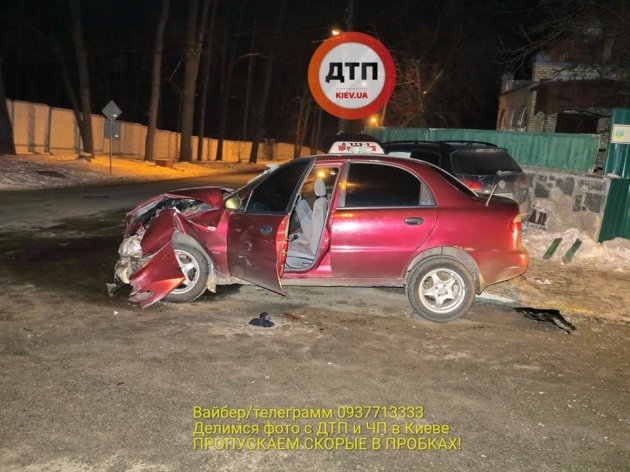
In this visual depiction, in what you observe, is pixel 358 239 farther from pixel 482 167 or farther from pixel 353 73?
pixel 482 167

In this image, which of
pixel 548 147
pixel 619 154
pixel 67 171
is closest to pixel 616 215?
pixel 619 154

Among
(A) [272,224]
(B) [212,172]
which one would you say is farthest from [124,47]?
(A) [272,224]

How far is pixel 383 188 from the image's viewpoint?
5.67 m

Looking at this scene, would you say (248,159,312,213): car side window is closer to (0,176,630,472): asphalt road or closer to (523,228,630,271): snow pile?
(0,176,630,472): asphalt road

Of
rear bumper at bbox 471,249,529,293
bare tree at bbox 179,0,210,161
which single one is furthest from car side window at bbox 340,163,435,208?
bare tree at bbox 179,0,210,161

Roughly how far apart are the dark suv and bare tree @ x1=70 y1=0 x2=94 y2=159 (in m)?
22.1

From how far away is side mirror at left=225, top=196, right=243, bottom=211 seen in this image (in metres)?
5.75

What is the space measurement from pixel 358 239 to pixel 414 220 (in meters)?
0.60

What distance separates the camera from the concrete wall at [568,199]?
29.9ft

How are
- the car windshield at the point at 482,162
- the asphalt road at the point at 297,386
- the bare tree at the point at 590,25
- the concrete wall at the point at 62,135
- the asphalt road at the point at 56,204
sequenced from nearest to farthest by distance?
the asphalt road at the point at 297,386 < the car windshield at the point at 482,162 < the asphalt road at the point at 56,204 < the bare tree at the point at 590,25 < the concrete wall at the point at 62,135

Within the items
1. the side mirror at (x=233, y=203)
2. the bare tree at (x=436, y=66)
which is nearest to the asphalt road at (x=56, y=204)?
the side mirror at (x=233, y=203)

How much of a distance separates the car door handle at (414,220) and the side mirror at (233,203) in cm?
176

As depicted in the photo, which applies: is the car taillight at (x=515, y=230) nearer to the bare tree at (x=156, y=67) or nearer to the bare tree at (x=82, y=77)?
the bare tree at (x=82, y=77)

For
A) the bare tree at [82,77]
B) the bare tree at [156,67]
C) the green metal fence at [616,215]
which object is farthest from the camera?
the bare tree at [156,67]
